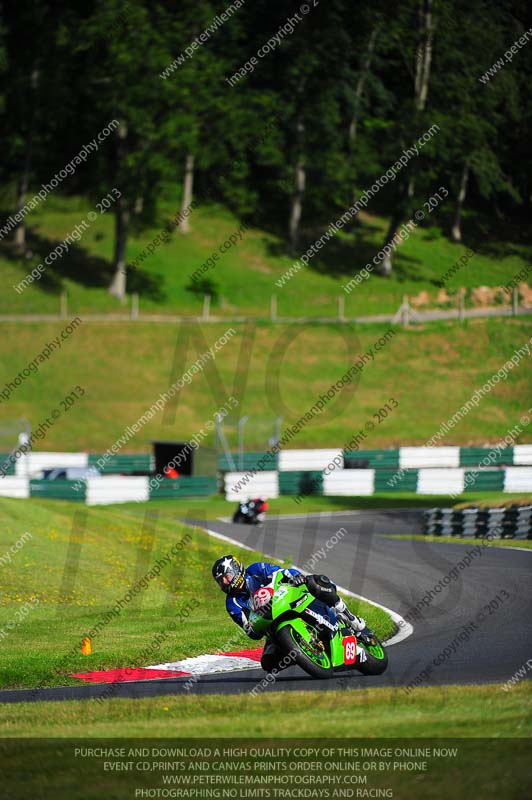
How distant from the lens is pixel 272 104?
63.0 metres

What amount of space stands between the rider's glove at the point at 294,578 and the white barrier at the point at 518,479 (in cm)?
2544

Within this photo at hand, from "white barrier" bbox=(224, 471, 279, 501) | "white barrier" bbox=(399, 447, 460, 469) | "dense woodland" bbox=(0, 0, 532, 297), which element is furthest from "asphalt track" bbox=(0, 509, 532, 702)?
"dense woodland" bbox=(0, 0, 532, 297)

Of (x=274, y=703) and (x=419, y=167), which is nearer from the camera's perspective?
(x=274, y=703)

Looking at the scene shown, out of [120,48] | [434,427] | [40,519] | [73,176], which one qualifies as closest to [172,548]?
[40,519]

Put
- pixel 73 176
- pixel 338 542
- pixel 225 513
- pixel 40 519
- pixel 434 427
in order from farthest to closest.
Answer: pixel 73 176
pixel 434 427
pixel 225 513
pixel 338 542
pixel 40 519

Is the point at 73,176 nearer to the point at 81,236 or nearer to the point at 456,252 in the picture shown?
the point at 81,236

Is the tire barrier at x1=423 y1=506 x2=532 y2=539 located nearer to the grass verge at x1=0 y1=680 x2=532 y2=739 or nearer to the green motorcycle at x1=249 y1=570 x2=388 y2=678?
the green motorcycle at x1=249 y1=570 x2=388 y2=678

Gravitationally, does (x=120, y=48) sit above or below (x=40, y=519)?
above

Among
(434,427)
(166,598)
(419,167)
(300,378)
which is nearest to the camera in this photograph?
(166,598)

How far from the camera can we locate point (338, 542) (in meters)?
24.7

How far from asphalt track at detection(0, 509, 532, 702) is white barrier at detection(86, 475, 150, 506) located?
219 inches

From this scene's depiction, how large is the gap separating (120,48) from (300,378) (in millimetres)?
21229

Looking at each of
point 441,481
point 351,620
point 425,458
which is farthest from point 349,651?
point 425,458

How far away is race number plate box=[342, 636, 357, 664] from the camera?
11.0 meters
